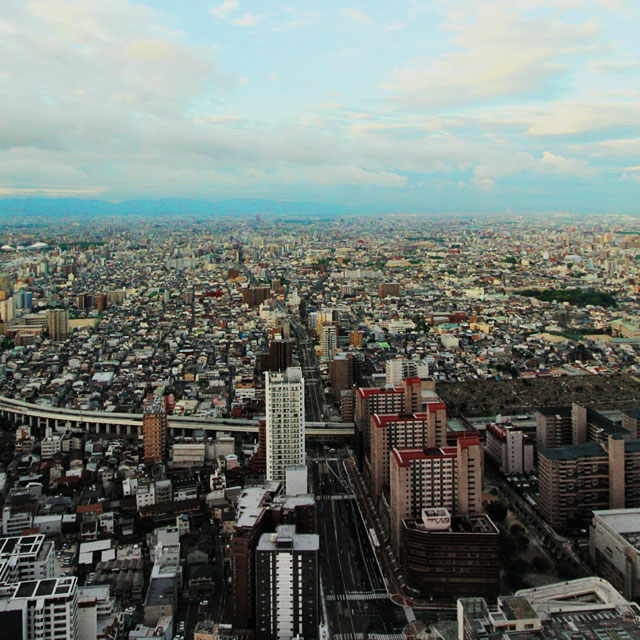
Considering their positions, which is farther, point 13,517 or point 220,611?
point 13,517

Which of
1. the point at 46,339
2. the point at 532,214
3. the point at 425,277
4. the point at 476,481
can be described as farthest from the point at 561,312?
the point at 532,214

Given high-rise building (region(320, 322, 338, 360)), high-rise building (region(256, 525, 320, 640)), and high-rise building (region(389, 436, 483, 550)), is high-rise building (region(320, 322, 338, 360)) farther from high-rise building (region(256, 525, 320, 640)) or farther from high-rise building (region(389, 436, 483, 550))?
high-rise building (region(256, 525, 320, 640))

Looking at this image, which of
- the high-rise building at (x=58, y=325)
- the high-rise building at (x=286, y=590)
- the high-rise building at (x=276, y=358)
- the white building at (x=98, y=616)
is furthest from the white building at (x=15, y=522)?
the high-rise building at (x=58, y=325)

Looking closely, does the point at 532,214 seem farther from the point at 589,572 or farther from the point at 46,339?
the point at 589,572

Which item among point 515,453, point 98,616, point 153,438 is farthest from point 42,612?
point 515,453

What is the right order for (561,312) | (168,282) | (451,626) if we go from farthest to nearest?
1. (168,282)
2. (561,312)
3. (451,626)

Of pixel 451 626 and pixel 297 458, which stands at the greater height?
pixel 297 458

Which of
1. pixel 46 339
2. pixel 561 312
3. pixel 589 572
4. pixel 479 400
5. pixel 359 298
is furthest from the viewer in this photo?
pixel 359 298

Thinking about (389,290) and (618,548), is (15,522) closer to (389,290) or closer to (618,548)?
(618,548)

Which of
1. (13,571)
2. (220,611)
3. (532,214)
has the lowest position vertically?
(220,611)
